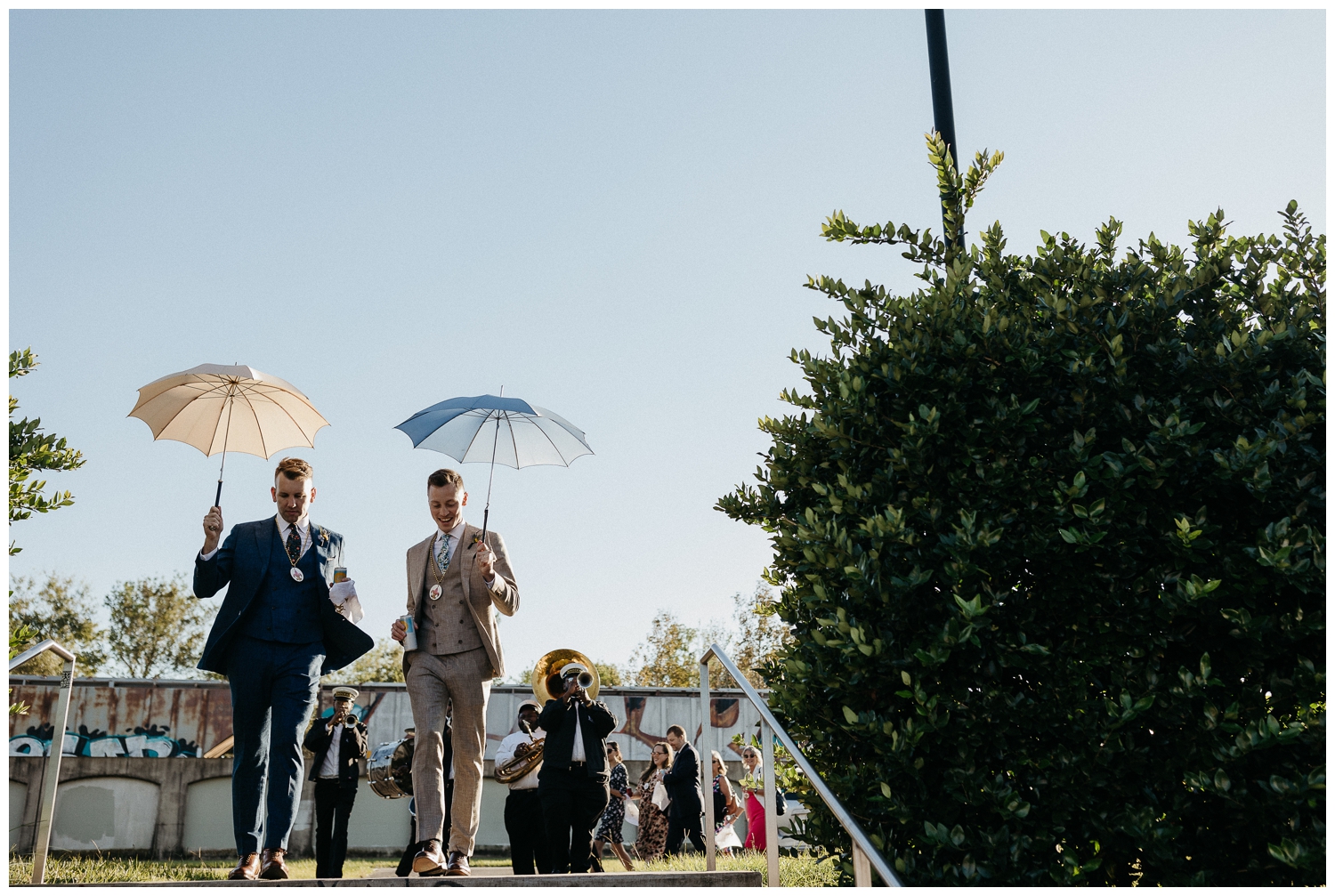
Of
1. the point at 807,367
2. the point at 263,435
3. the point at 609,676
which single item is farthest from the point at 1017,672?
the point at 609,676

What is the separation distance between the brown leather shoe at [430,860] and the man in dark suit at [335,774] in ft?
14.7

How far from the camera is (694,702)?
1080 inches

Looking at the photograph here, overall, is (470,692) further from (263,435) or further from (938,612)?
(938,612)

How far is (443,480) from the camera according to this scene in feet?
19.6

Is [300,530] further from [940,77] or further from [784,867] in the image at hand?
[784,867]

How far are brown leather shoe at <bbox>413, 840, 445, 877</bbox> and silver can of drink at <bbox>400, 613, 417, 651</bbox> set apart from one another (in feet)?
3.36

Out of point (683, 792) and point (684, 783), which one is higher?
point (684, 783)

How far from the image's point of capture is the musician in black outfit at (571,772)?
26.0ft

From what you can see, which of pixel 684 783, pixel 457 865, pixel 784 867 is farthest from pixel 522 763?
pixel 457 865

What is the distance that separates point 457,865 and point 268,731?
1.19 meters

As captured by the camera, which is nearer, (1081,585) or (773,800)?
(1081,585)

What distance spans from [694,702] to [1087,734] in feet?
78.8

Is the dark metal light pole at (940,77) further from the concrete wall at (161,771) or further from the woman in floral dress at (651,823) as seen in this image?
the concrete wall at (161,771)

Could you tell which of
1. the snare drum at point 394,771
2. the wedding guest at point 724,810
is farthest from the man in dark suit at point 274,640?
the wedding guest at point 724,810
